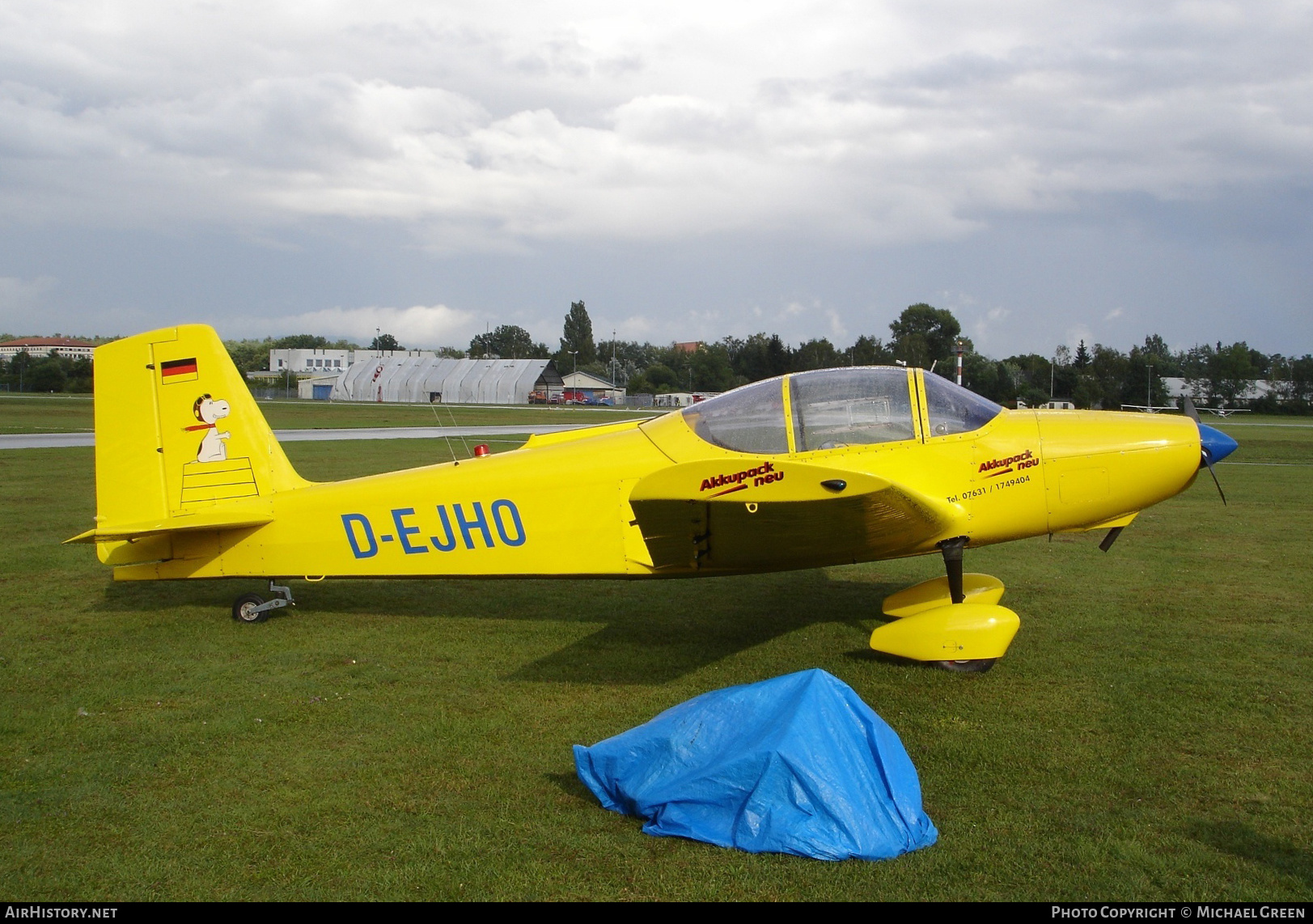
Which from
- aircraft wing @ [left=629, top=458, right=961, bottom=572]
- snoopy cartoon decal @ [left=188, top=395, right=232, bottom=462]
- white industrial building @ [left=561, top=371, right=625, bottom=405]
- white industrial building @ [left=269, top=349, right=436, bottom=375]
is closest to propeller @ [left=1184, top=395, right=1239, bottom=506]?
aircraft wing @ [left=629, top=458, right=961, bottom=572]

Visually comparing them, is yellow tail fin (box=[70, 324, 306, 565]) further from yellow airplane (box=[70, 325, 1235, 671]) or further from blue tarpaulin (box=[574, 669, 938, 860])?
blue tarpaulin (box=[574, 669, 938, 860])

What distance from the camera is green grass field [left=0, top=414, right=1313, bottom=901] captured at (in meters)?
3.63

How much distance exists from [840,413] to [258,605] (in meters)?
5.16

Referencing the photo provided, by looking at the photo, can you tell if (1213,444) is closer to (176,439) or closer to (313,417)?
(176,439)

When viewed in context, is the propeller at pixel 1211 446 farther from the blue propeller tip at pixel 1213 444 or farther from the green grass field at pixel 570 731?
the green grass field at pixel 570 731

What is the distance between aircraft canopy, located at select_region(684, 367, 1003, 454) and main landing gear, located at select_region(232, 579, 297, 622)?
3974mm

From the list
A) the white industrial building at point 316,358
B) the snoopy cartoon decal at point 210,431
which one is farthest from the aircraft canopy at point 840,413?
the white industrial building at point 316,358

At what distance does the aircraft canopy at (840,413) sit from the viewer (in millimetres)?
6555

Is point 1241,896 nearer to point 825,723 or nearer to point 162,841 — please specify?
point 825,723

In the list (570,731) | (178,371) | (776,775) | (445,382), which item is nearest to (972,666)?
(570,731)

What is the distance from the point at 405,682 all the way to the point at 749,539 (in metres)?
2.59

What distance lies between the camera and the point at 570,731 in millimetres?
5207

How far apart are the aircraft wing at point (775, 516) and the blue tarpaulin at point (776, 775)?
4.32 ft
